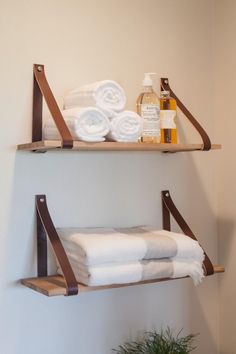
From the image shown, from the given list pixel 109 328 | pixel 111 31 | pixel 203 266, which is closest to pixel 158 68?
pixel 111 31

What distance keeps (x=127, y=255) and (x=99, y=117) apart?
14.7 inches

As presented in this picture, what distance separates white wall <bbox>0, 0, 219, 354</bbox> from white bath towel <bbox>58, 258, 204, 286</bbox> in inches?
6.6

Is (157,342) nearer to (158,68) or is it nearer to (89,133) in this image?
(89,133)

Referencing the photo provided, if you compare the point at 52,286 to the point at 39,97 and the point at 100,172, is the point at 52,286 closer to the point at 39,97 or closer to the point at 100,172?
the point at 100,172

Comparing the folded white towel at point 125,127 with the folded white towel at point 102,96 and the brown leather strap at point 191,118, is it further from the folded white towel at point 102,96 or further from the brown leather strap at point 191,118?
the brown leather strap at point 191,118

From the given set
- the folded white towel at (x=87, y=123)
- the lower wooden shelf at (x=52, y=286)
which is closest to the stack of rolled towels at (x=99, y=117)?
the folded white towel at (x=87, y=123)

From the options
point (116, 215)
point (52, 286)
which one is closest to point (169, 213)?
point (116, 215)

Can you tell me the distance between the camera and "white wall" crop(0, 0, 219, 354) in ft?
4.44

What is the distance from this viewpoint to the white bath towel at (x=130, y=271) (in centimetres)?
125

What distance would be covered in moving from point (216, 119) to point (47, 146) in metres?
0.76

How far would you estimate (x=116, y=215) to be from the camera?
1532 millimetres

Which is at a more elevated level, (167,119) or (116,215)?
(167,119)

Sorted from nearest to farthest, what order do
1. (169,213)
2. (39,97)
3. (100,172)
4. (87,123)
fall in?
(87,123), (39,97), (100,172), (169,213)

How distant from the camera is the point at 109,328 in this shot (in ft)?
4.95
